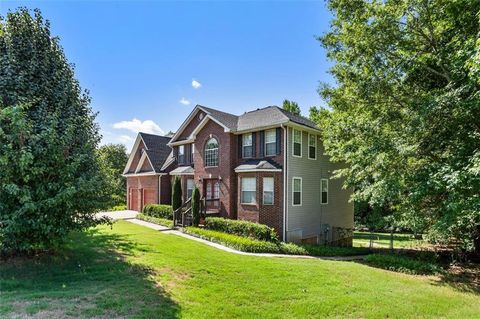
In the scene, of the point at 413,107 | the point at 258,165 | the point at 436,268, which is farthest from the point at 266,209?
the point at 413,107

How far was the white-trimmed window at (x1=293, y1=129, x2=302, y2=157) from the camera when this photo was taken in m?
16.7

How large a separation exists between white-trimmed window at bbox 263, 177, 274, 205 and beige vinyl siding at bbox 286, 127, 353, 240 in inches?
37.6

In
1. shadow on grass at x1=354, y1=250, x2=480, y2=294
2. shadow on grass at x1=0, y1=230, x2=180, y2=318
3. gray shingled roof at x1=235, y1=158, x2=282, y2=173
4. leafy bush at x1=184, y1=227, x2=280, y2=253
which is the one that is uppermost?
gray shingled roof at x1=235, y1=158, x2=282, y2=173

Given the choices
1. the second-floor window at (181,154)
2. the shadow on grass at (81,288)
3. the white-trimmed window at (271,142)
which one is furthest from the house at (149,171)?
the shadow on grass at (81,288)

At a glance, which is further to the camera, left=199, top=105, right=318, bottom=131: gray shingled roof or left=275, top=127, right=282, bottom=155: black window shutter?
left=199, top=105, right=318, bottom=131: gray shingled roof

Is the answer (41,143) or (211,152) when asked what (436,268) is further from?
(41,143)

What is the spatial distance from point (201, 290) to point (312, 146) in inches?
519

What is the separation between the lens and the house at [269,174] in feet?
52.7

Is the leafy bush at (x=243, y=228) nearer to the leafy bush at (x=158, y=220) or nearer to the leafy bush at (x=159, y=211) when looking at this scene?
the leafy bush at (x=158, y=220)

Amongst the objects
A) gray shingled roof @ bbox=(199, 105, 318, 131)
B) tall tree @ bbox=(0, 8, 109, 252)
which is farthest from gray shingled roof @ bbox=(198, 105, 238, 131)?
tall tree @ bbox=(0, 8, 109, 252)

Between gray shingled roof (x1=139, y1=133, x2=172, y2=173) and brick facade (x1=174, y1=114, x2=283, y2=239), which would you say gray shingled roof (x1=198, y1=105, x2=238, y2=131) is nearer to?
brick facade (x1=174, y1=114, x2=283, y2=239)

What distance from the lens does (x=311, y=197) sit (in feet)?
58.7

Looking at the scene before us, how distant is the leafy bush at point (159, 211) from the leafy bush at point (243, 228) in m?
4.26

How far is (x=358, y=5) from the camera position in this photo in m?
11.7
